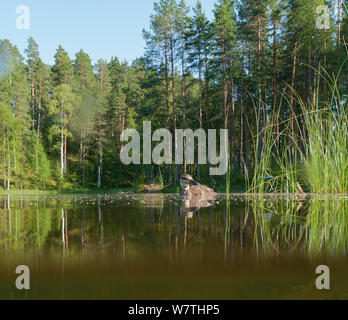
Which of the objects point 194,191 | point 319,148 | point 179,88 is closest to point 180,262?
point 319,148

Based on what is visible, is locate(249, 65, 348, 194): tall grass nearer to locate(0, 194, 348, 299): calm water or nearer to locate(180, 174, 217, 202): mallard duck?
locate(0, 194, 348, 299): calm water

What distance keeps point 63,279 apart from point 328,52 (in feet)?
67.8

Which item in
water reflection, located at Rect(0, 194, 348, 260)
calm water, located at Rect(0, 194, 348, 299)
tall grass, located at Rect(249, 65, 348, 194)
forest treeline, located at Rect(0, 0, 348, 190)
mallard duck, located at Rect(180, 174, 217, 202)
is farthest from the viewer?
forest treeline, located at Rect(0, 0, 348, 190)

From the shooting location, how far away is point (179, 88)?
1240 inches

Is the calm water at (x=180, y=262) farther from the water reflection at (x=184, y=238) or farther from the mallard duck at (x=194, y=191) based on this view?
the mallard duck at (x=194, y=191)

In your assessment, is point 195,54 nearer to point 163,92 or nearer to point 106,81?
point 163,92

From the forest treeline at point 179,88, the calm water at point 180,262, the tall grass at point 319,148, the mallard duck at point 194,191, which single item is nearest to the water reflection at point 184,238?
the calm water at point 180,262

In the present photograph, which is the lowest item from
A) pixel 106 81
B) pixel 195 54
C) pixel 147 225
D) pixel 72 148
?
pixel 147 225

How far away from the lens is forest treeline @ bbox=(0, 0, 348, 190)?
63.0 feet

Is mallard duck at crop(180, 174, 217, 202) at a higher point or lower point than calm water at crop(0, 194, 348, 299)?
lower

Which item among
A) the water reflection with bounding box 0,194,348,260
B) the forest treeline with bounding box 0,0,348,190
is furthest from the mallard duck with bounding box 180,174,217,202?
the water reflection with bounding box 0,194,348,260
